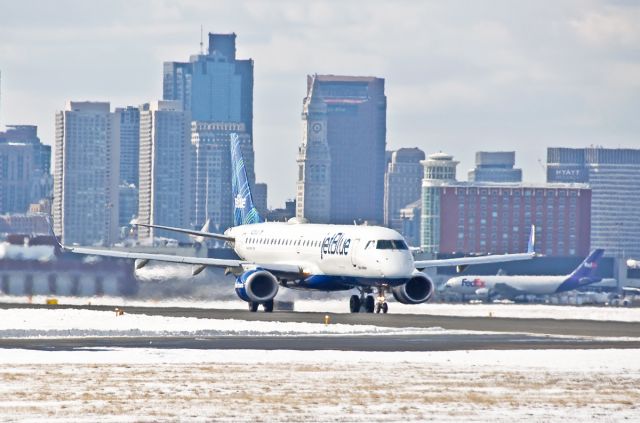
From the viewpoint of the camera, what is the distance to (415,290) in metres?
88.9

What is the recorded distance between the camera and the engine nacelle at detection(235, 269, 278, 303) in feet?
290

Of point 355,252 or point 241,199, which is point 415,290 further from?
point 241,199

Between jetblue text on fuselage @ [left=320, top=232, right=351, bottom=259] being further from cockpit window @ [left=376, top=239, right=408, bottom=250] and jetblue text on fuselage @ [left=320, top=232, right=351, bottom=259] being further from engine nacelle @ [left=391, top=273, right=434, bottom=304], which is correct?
engine nacelle @ [left=391, top=273, right=434, bottom=304]

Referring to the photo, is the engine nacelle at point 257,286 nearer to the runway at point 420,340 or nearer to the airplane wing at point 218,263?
the airplane wing at point 218,263

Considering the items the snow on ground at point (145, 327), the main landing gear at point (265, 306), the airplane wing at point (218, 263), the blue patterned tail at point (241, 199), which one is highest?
the blue patterned tail at point (241, 199)

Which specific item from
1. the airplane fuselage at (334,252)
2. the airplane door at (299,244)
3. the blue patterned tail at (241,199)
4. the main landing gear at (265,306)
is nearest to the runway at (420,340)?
the airplane fuselage at (334,252)

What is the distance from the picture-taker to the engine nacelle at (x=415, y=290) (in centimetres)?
8856

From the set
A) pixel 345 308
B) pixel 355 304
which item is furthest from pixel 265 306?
pixel 345 308

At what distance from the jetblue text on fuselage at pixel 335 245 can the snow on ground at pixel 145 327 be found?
13.6 metres

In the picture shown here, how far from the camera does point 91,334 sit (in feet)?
203

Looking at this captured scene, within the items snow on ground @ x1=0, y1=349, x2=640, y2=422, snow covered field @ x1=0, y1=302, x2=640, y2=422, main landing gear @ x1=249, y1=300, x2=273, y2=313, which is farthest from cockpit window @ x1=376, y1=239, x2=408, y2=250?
snow on ground @ x1=0, y1=349, x2=640, y2=422

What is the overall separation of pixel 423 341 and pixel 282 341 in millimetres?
4788

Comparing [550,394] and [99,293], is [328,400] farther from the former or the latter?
[99,293]

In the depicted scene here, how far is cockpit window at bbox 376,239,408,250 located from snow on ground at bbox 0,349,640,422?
32940mm
